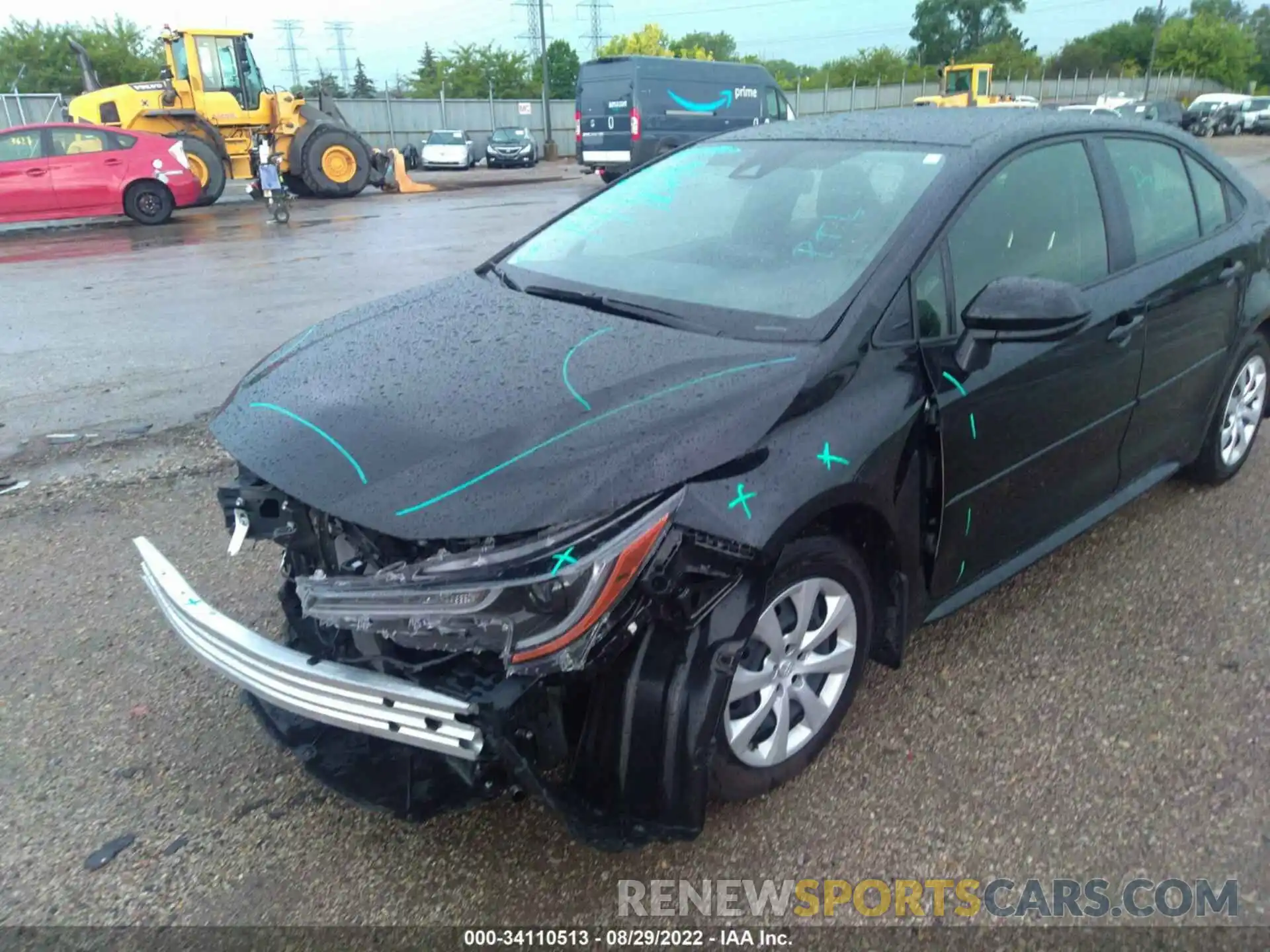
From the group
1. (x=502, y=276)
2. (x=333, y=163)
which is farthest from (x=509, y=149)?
(x=502, y=276)

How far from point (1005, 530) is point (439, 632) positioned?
1.88 metres

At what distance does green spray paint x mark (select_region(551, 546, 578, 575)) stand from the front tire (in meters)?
3.35

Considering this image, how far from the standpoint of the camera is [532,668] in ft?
6.64

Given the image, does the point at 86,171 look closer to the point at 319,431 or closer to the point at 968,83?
the point at 319,431

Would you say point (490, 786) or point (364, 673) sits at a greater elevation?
point (364, 673)

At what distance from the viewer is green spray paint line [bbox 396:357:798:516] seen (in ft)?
6.97

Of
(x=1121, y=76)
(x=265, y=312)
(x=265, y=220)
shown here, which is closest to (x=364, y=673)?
(x=265, y=312)

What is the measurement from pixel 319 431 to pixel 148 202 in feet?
54.5

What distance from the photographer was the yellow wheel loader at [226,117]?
18844 mm

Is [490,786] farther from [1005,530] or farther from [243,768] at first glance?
[1005,530]

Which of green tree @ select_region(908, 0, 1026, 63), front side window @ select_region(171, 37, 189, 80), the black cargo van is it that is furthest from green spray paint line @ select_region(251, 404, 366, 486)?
green tree @ select_region(908, 0, 1026, 63)

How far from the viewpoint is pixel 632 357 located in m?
2.59
